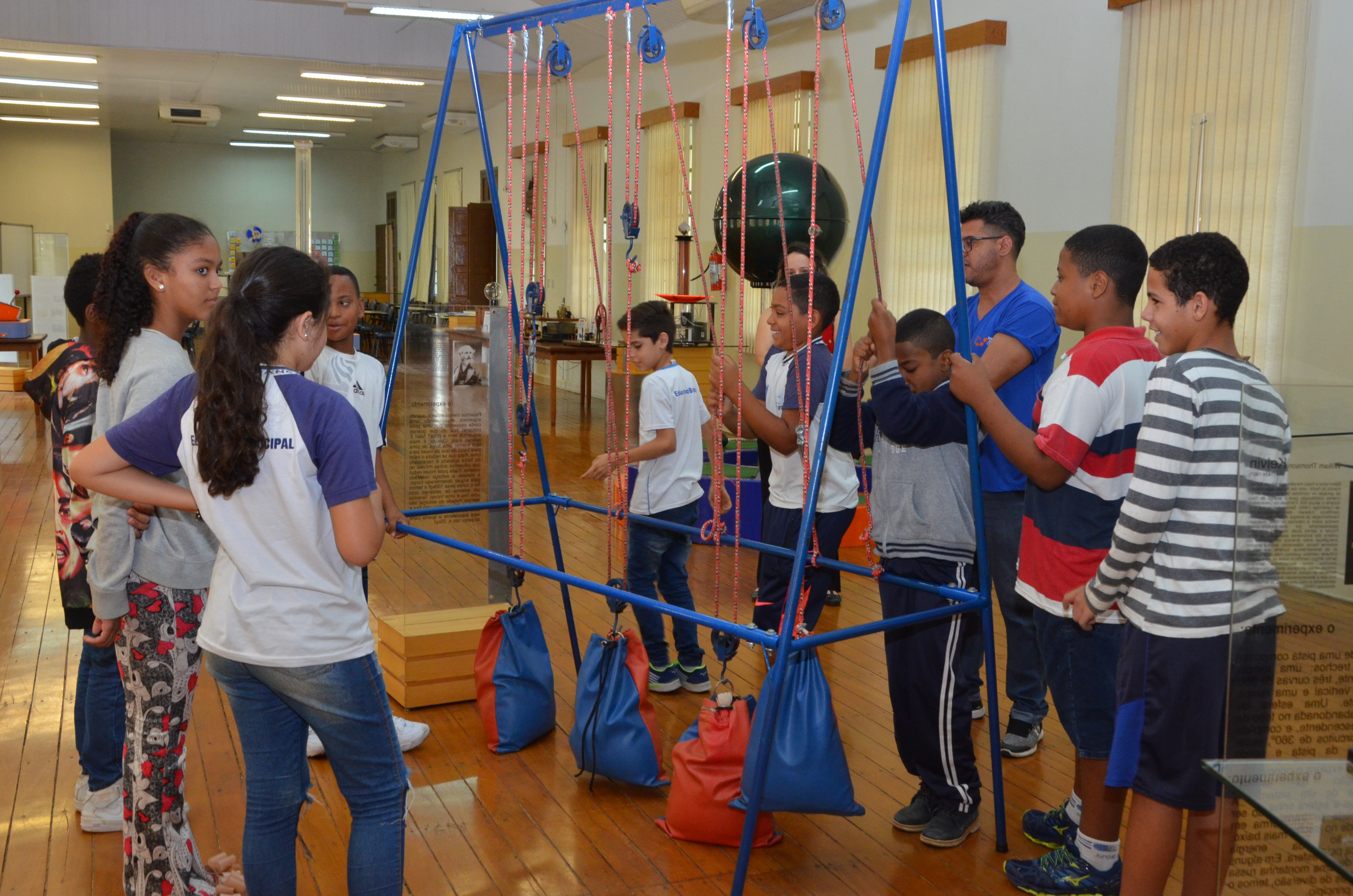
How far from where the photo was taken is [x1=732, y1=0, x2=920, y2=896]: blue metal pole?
2.12 metres

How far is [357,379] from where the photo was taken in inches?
124

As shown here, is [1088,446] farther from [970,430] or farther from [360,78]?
[360,78]

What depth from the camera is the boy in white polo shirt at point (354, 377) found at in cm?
303

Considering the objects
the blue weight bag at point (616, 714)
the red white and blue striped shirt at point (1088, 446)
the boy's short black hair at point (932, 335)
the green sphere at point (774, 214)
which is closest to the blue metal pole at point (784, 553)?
the red white and blue striped shirt at point (1088, 446)

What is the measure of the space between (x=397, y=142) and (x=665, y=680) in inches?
661

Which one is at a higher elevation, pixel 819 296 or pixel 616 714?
pixel 819 296

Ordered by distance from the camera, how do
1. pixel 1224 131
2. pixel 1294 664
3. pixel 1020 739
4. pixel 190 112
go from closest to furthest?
pixel 1294 664 < pixel 1020 739 < pixel 1224 131 < pixel 190 112

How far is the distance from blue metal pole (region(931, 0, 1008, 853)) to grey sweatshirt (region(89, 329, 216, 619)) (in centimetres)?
159

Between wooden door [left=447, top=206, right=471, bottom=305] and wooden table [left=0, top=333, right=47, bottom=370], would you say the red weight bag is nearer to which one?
wooden table [left=0, top=333, right=47, bottom=370]

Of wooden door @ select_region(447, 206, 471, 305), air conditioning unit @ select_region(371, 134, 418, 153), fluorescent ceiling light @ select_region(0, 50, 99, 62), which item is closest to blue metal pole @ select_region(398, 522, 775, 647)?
fluorescent ceiling light @ select_region(0, 50, 99, 62)

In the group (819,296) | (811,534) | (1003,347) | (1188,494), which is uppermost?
(819,296)

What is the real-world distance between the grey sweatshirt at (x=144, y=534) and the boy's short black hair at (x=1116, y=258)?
185 centimetres

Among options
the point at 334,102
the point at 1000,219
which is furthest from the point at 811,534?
the point at 334,102

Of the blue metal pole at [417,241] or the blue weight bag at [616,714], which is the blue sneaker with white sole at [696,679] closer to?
the blue weight bag at [616,714]
